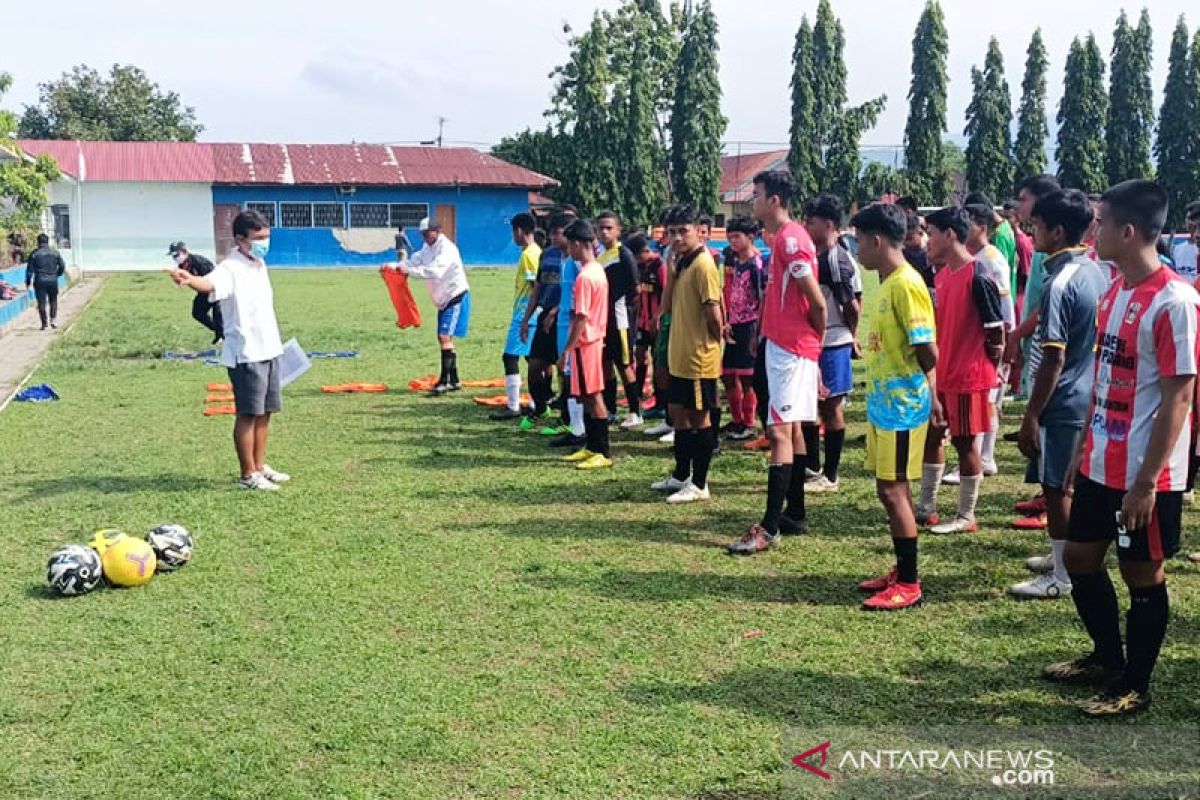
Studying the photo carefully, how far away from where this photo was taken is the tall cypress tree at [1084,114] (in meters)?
59.0

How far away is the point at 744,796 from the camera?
13.2 ft

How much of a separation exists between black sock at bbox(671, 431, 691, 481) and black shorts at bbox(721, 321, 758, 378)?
1.71 meters

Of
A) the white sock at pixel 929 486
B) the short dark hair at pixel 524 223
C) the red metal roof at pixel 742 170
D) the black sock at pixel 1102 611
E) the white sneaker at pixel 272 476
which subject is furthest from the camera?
the red metal roof at pixel 742 170

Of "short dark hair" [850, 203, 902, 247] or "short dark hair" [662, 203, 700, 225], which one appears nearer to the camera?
"short dark hair" [850, 203, 902, 247]

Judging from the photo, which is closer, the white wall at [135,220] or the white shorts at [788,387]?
the white shorts at [788,387]

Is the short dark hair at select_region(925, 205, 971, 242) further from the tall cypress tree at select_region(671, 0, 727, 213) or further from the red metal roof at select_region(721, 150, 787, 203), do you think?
the red metal roof at select_region(721, 150, 787, 203)

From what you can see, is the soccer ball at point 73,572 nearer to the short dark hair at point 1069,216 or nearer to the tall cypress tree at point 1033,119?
the short dark hair at point 1069,216

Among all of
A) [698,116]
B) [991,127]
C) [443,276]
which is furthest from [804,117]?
[443,276]

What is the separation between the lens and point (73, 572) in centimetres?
623

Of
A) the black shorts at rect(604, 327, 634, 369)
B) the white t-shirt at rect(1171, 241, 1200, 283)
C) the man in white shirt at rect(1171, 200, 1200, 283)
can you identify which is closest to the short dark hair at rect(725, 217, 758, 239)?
the black shorts at rect(604, 327, 634, 369)

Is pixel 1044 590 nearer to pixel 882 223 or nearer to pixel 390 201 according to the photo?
pixel 882 223

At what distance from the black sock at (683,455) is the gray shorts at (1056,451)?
3.03m

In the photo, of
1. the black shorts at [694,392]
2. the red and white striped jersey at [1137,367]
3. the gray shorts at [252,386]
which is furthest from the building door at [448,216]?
the red and white striped jersey at [1137,367]

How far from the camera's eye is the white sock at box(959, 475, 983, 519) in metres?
7.44
